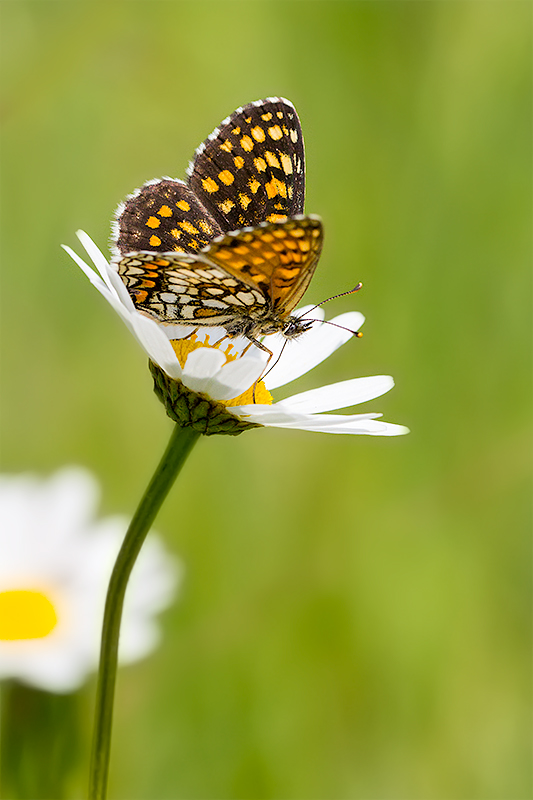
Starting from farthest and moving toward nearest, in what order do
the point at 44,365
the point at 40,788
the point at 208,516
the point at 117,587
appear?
1. the point at 44,365
2. the point at 208,516
3. the point at 40,788
4. the point at 117,587

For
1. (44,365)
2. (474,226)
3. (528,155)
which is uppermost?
(528,155)

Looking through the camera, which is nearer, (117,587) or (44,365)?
(117,587)

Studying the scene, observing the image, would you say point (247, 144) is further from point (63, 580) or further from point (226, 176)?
point (63, 580)

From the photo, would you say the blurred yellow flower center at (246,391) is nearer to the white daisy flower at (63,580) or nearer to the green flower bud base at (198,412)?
the green flower bud base at (198,412)

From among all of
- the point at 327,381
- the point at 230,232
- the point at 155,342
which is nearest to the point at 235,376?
the point at 155,342

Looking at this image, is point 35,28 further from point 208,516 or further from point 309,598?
point 309,598

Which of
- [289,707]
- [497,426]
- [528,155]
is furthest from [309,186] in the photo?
[289,707]

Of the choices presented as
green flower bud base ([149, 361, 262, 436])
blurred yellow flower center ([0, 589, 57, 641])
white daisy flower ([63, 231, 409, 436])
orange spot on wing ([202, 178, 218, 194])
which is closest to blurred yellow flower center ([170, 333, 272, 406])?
white daisy flower ([63, 231, 409, 436])
